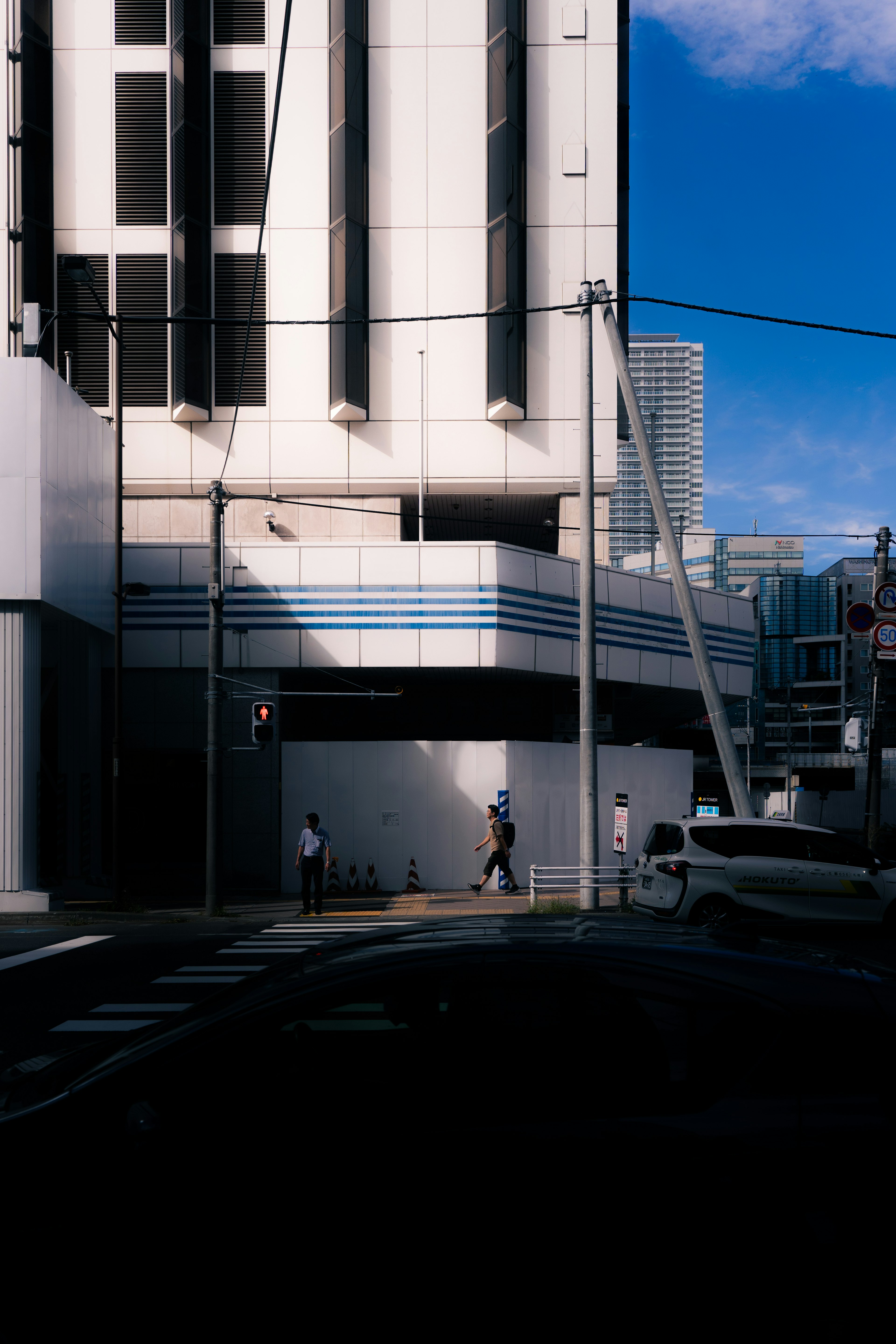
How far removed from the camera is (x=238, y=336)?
26.0m

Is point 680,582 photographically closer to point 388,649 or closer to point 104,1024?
point 388,649

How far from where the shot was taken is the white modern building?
25.4m

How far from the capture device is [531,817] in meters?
21.7

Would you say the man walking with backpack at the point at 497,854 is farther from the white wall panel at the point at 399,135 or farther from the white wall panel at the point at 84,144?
the white wall panel at the point at 84,144

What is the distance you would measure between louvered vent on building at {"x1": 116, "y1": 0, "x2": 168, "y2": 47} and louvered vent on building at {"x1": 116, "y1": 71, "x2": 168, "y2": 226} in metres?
0.83

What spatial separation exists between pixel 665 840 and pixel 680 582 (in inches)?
194

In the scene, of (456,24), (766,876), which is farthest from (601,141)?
(766,876)

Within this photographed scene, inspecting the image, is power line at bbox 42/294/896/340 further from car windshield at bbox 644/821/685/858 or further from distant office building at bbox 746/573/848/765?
distant office building at bbox 746/573/848/765

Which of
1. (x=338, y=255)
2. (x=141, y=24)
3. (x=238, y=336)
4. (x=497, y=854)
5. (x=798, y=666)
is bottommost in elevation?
(x=497, y=854)

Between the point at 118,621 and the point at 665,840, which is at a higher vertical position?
the point at 118,621

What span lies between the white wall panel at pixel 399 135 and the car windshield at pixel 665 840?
62.4 feet

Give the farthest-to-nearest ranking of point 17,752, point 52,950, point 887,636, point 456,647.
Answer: point 456,647
point 887,636
point 17,752
point 52,950

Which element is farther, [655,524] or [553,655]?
[655,524]

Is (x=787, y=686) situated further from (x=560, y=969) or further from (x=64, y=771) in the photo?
(x=560, y=969)
